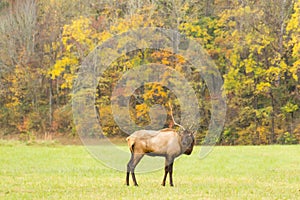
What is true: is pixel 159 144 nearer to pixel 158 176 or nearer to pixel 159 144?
pixel 159 144

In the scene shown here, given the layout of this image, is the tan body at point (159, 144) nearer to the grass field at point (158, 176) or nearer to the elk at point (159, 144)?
the elk at point (159, 144)

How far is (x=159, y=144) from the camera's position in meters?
14.7

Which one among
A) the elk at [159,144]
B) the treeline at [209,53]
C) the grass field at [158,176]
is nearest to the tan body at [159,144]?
the elk at [159,144]

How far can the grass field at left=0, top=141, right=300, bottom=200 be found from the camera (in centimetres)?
1381

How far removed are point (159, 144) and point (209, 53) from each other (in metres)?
29.6

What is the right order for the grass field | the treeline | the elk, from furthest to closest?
the treeline < the elk < the grass field

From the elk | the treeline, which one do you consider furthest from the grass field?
the treeline

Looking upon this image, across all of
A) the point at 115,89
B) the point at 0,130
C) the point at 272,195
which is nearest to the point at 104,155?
the point at 272,195

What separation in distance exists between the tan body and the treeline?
962 inches

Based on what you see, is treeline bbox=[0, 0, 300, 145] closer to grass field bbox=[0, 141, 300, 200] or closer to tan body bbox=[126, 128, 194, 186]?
grass field bbox=[0, 141, 300, 200]

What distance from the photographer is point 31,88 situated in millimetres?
48312

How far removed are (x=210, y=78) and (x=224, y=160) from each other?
16.7 m

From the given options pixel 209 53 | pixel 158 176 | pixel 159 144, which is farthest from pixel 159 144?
pixel 209 53

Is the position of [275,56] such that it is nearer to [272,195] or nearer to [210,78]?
[210,78]
